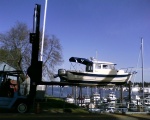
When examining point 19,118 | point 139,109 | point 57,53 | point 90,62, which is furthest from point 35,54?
point 57,53

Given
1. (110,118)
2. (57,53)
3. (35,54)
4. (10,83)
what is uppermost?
(57,53)

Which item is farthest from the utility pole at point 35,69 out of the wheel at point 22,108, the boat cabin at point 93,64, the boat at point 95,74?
the boat cabin at point 93,64

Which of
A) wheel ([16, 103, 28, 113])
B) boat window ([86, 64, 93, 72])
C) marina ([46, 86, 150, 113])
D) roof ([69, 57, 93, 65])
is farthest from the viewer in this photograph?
roof ([69, 57, 93, 65])

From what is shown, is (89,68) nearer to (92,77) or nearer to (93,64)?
(93,64)

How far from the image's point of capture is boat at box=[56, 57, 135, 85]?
2688 centimetres

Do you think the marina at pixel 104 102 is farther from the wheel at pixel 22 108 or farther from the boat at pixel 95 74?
the wheel at pixel 22 108

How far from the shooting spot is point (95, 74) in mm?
27984

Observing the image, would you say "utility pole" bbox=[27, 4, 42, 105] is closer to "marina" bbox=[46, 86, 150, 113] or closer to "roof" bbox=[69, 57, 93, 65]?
"marina" bbox=[46, 86, 150, 113]

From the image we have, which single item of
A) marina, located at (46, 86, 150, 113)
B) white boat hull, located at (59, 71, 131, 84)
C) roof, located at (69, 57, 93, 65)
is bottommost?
marina, located at (46, 86, 150, 113)

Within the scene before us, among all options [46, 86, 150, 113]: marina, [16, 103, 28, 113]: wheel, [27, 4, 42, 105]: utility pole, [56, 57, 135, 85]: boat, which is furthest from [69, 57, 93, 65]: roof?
[16, 103, 28, 113]: wheel

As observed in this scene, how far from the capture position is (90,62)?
2920 cm

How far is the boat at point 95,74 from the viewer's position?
88.2 feet

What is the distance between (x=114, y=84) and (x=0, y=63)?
2078 cm

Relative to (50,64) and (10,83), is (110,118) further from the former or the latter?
(50,64)
